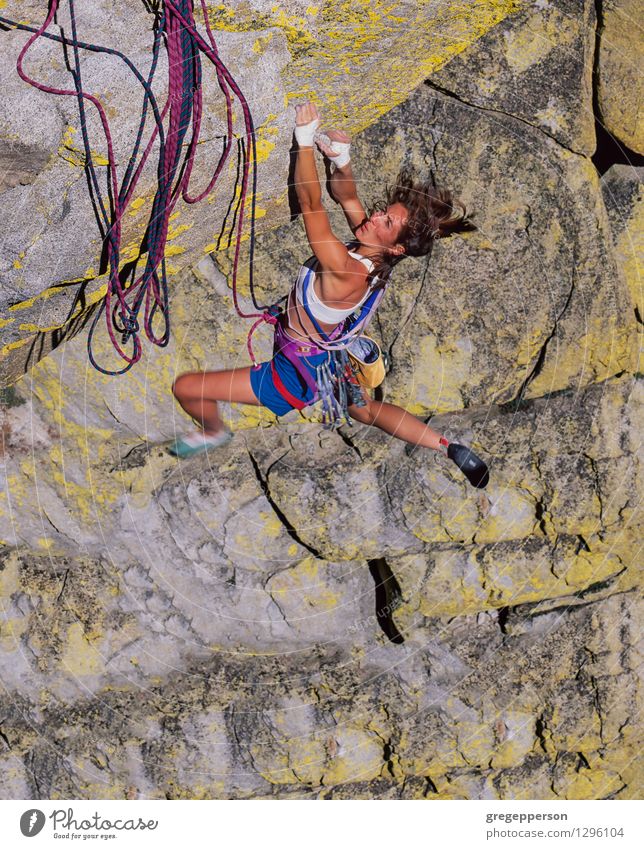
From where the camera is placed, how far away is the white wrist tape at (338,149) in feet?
11.5

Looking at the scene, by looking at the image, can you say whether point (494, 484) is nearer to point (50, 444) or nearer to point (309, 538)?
point (309, 538)

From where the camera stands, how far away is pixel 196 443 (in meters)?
3.96

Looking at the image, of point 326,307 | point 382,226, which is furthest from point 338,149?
point 326,307

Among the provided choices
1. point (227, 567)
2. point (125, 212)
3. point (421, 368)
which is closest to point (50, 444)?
point (227, 567)

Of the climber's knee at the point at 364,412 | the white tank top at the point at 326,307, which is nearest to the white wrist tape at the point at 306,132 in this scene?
the white tank top at the point at 326,307

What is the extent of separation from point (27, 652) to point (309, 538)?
171 cm

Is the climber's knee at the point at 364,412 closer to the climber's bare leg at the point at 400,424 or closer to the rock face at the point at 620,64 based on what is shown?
the climber's bare leg at the point at 400,424

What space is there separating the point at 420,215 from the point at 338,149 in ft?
1.48

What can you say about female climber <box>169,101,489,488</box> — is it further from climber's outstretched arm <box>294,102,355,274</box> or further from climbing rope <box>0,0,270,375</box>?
climbing rope <box>0,0,270,375</box>

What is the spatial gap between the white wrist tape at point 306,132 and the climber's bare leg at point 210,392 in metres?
1.00

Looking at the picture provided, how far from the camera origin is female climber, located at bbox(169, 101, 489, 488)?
3.43m

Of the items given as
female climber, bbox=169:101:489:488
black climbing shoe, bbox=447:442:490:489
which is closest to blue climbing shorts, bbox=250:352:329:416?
female climber, bbox=169:101:489:488

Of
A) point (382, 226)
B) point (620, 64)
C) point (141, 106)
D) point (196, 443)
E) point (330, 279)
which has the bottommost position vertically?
point (196, 443)

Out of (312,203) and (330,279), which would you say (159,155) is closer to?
(312,203)
